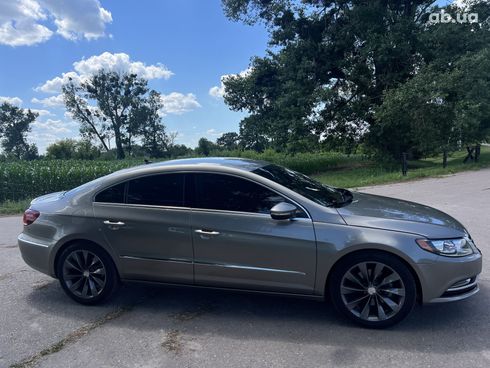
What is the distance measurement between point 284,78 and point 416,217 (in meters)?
24.6

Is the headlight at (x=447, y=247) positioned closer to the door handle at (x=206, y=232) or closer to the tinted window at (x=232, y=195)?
the tinted window at (x=232, y=195)

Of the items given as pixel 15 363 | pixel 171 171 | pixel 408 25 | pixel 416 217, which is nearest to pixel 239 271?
pixel 171 171

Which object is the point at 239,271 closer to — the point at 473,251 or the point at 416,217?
the point at 416,217

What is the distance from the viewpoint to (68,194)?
479cm

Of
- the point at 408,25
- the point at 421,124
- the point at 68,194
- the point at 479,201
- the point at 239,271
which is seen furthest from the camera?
the point at 408,25

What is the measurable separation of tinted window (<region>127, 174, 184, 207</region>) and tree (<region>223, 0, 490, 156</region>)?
21022 mm

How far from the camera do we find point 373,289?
12.1ft

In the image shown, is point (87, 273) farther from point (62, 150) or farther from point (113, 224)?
point (62, 150)

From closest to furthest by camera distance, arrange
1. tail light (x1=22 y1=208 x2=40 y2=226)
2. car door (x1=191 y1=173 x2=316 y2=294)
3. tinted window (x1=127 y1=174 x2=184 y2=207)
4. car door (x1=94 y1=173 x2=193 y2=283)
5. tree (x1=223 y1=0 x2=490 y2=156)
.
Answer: car door (x1=191 y1=173 x2=316 y2=294)
car door (x1=94 y1=173 x2=193 y2=283)
tinted window (x1=127 y1=174 x2=184 y2=207)
tail light (x1=22 y1=208 x2=40 y2=226)
tree (x1=223 y1=0 x2=490 y2=156)

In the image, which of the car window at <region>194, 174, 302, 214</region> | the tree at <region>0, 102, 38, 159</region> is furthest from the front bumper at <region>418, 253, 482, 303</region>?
the tree at <region>0, 102, 38, 159</region>

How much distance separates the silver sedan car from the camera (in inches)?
143

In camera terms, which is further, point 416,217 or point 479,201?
point 479,201

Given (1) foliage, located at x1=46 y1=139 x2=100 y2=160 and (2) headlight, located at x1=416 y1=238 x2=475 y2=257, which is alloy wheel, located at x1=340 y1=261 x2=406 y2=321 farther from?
(1) foliage, located at x1=46 y1=139 x2=100 y2=160

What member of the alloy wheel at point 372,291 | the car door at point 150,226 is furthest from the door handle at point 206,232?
the alloy wheel at point 372,291
